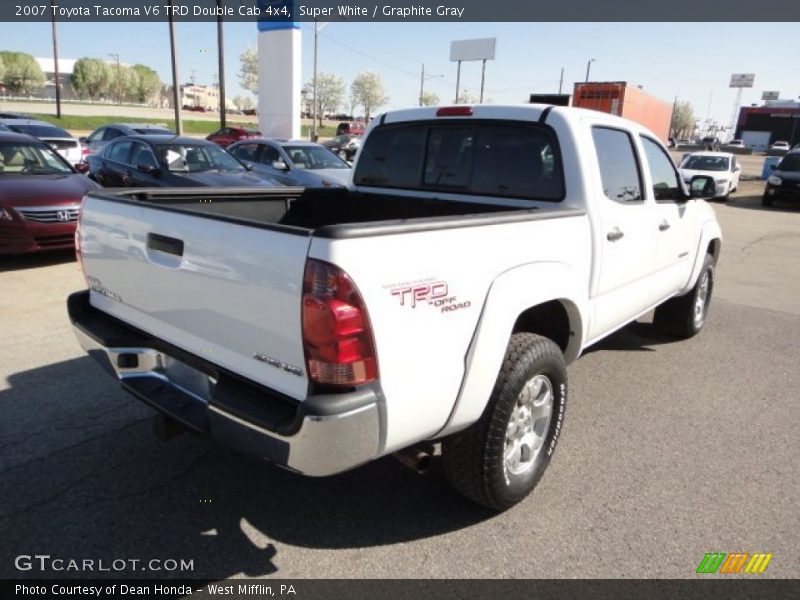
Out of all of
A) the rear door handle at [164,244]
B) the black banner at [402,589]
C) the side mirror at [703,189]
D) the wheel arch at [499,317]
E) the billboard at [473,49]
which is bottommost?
the black banner at [402,589]

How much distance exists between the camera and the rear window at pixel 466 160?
3498 millimetres

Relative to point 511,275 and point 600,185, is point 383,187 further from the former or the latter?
point 511,275

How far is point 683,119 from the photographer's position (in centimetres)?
14600

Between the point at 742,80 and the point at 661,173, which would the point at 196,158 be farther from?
the point at 742,80

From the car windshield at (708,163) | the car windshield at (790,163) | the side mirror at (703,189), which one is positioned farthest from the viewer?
the car windshield at (708,163)

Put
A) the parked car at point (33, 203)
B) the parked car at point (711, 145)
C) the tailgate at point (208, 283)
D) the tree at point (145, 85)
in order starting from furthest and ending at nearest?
the tree at point (145, 85)
the parked car at point (711, 145)
the parked car at point (33, 203)
the tailgate at point (208, 283)

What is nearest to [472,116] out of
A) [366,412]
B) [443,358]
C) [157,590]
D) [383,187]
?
[383,187]

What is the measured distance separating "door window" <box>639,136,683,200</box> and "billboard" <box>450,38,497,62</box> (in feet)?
261

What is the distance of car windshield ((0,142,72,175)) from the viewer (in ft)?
25.8

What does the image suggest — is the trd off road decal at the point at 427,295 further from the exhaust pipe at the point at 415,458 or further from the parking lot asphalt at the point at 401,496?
the parking lot asphalt at the point at 401,496

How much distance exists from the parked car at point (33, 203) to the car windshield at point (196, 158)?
2085mm

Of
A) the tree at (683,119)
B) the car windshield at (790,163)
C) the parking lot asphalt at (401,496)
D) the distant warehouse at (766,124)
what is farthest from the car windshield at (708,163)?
the tree at (683,119)

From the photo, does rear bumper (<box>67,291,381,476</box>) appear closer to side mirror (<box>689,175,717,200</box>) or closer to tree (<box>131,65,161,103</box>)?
side mirror (<box>689,175,717,200</box>)

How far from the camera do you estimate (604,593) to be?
2439mm
